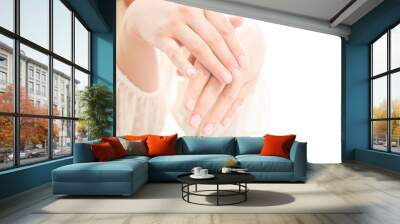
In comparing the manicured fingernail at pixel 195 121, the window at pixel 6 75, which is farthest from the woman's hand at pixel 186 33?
the window at pixel 6 75

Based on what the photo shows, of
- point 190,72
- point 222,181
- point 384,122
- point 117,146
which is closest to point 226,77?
point 190,72

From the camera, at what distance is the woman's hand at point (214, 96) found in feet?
28.6

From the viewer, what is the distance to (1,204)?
170 inches

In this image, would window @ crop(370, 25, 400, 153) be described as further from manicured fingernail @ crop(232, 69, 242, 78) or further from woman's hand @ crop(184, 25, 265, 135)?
manicured fingernail @ crop(232, 69, 242, 78)

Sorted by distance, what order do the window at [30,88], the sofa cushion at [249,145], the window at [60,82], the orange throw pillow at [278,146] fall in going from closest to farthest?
the window at [30,88] → the orange throw pillow at [278,146] → the window at [60,82] → the sofa cushion at [249,145]

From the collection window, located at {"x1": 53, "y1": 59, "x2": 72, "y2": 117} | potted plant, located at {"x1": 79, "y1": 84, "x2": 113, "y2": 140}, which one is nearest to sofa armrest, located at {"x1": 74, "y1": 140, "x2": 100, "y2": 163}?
window, located at {"x1": 53, "y1": 59, "x2": 72, "y2": 117}

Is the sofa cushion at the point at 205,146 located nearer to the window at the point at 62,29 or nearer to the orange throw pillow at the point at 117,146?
the orange throw pillow at the point at 117,146

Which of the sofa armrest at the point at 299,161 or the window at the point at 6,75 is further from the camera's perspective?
the sofa armrest at the point at 299,161

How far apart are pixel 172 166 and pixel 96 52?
13.7 ft

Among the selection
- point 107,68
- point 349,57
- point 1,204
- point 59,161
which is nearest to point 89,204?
point 1,204

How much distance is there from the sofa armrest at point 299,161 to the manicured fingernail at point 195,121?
3.19 m

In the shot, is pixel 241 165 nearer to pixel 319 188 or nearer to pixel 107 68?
pixel 319 188

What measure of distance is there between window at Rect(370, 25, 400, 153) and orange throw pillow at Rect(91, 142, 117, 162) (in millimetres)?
5868

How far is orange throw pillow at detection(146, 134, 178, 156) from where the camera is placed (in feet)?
21.5
